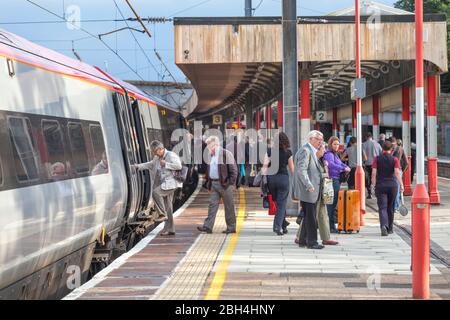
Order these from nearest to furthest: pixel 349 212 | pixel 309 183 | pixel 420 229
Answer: pixel 420 229, pixel 309 183, pixel 349 212

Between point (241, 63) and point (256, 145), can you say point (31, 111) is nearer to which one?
point (241, 63)

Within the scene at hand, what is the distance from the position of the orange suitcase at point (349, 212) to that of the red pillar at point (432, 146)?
5.78 m

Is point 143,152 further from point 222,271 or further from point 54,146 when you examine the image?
point 54,146

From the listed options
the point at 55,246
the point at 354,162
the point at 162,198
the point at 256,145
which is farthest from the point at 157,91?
the point at 55,246

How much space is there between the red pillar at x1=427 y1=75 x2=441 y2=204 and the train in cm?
828

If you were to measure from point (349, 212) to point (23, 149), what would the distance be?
25.0 ft

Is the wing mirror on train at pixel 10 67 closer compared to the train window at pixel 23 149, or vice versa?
the train window at pixel 23 149

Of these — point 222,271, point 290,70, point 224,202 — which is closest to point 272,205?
point 224,202

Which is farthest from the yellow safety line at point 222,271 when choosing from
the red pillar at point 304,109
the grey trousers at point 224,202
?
the red pillar at point 304,109

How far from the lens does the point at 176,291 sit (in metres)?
8.23

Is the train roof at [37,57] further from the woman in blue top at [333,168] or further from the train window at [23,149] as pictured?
the woman in blue top at [333,168]

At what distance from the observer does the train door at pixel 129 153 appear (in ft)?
42.1

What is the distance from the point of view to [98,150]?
10906 mm
